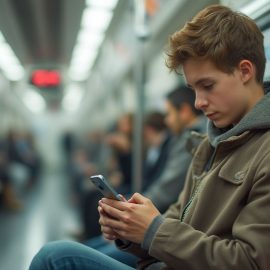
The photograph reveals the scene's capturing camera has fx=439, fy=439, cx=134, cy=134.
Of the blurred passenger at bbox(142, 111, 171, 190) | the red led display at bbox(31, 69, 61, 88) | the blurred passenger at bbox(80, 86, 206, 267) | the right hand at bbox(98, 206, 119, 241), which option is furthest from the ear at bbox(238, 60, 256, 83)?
the red led display at bbox(31, 69, 61, 88)

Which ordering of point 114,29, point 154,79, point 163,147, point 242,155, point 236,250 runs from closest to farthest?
point 236,250, point 242,155, point 163,147, point 154,79, point 114,29

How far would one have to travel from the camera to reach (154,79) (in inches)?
219

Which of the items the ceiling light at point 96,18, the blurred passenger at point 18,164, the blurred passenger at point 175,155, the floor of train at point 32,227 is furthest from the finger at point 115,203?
the blurred passenger at point 18,164

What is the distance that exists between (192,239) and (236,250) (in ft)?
0.38

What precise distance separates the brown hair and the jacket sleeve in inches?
12.2

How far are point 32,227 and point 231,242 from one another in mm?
4741

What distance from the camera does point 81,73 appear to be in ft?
35.8

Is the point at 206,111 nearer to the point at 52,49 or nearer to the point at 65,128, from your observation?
the point at 52,49

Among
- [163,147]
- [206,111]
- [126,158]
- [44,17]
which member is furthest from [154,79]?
[206,111]

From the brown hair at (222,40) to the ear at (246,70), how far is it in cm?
1

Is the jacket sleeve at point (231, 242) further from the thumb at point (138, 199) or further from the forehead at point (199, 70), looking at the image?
the forehead at point (199, 70)

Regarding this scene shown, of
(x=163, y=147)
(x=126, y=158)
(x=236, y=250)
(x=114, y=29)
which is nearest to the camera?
(x=236, y=250)

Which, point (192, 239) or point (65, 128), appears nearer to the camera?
point (192, 239)

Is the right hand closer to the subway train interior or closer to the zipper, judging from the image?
the zipper
